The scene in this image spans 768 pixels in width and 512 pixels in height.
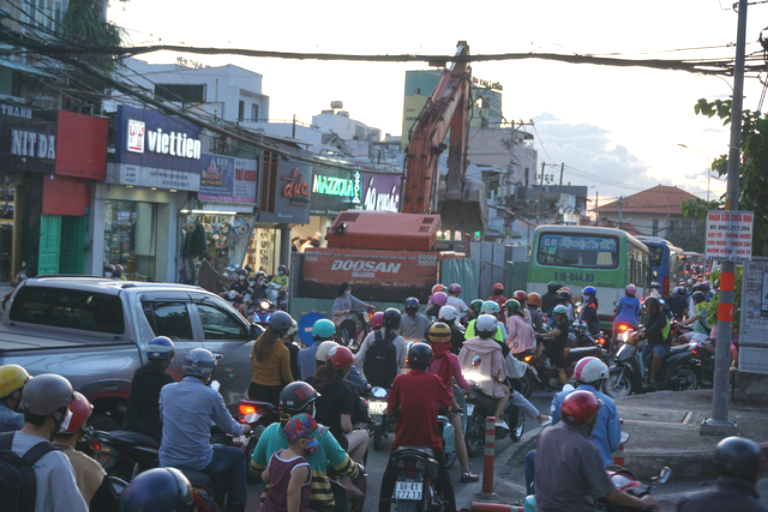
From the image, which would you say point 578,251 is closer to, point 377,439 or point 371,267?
point 371,267

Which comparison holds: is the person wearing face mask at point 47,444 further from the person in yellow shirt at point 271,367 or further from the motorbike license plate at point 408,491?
the person in yellow shirt at point 271,367

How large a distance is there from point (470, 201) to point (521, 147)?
53.1 meters

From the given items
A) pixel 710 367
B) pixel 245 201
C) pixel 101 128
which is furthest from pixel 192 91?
pixel 710 367

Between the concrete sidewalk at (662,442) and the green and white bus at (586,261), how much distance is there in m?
8.94

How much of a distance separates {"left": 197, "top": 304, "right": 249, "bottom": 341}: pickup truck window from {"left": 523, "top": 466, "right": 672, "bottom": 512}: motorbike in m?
4.72

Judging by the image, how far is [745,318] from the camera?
12008mm

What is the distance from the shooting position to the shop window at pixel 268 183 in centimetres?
3212

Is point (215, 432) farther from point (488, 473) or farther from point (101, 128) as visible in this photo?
point (101, 128)

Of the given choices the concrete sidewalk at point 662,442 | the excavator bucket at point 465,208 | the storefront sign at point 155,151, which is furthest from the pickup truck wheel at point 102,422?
the excavator bucket at point 465,208

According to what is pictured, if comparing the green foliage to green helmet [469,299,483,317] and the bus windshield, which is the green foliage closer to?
green helmet [469,299,483,317]

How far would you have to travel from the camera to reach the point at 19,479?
3.56 meters

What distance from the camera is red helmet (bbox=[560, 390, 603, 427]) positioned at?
16.1ft

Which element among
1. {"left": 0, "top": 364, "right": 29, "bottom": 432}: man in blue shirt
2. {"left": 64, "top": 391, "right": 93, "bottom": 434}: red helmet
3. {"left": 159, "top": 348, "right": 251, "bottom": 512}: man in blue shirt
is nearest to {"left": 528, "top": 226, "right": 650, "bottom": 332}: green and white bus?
{"left": 159, "top": 348, "right": 251, "bottom": 512}: man in blue shirt

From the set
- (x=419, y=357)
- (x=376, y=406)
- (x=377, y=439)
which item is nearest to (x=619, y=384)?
(x=377, y=439)
